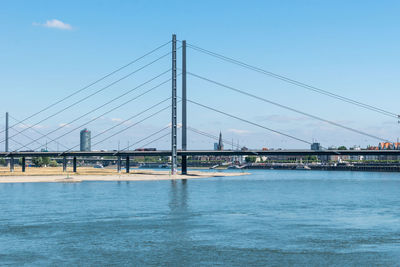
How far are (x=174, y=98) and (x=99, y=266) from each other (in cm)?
10177

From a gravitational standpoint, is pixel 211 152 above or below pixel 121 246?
above

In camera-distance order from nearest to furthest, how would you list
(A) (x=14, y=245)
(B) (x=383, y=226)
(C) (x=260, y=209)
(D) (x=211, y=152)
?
1. (A) (x=14, y=245)
2. (B) (x=383, y=226)
3. (C) (x=260, y=209)
4. (D) (x=211, y=152)

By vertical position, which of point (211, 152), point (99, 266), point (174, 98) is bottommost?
point (99, 266)

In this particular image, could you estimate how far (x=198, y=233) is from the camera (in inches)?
1682

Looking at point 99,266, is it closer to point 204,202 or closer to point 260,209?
point 260,209

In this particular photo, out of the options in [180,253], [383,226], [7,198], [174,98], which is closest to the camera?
[180,253]

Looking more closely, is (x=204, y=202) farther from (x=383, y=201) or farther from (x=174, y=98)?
(x=174, y=98)

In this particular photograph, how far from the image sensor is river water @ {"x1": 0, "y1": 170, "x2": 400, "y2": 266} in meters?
33.5

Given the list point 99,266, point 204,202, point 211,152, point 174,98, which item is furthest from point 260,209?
point 211,152

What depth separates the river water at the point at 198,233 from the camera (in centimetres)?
3353

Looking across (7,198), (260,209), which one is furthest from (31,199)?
(260,209)

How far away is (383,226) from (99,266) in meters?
27.0

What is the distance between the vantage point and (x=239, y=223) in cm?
4856

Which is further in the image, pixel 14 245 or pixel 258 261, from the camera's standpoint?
pixel 14 245
